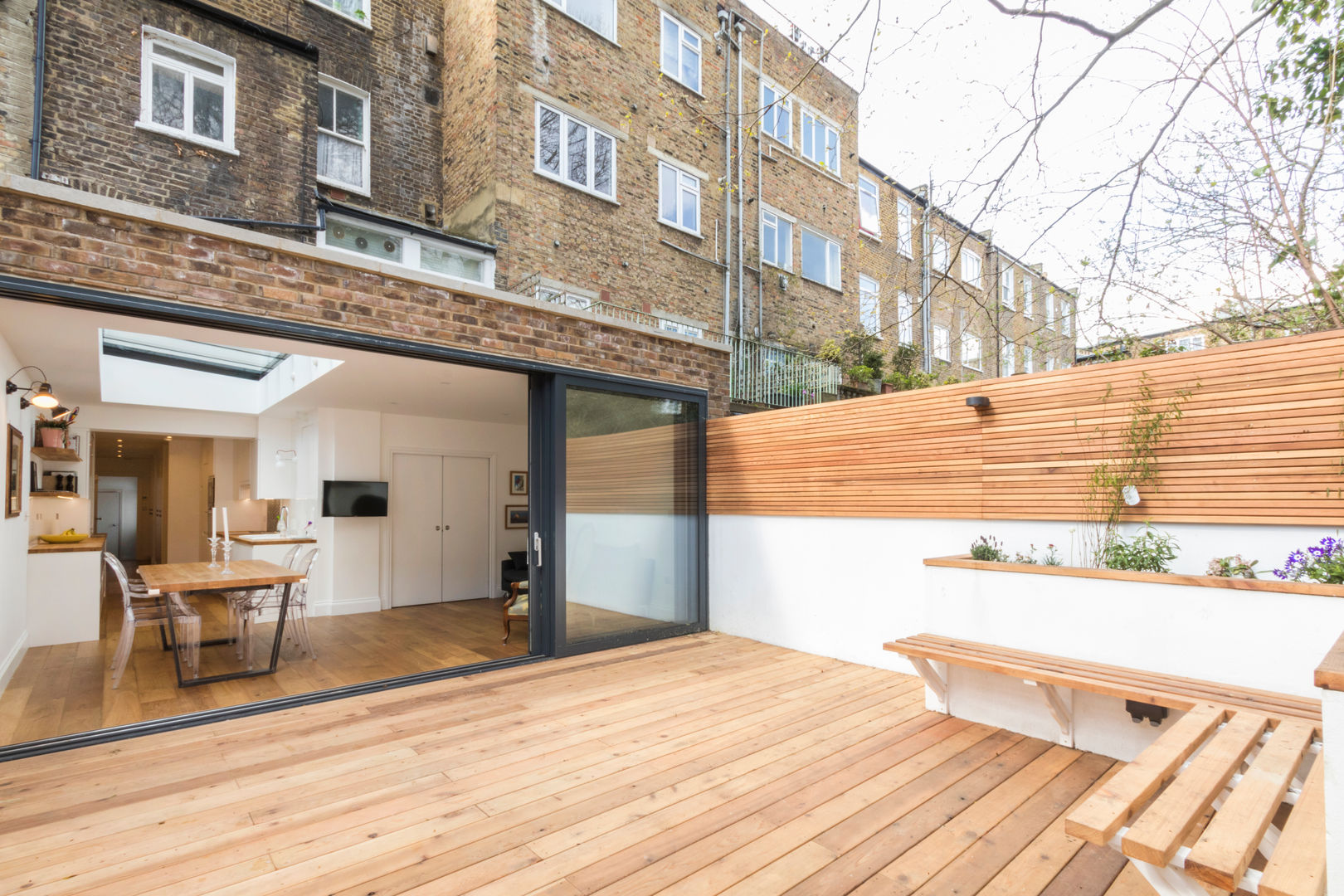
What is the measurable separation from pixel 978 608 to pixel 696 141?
926cm

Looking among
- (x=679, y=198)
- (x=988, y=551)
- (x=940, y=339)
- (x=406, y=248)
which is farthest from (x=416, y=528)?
(x=940, y=339)

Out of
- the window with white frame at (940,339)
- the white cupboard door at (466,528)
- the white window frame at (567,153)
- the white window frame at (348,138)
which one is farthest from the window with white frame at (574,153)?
the window with white frame at (940,339)

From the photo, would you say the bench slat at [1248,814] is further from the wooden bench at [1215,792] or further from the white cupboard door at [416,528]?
the white cupboard door at [416,528]

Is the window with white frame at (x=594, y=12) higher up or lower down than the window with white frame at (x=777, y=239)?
higher up

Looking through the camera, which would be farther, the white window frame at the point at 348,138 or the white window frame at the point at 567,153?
the white window frame at the point at 567,153

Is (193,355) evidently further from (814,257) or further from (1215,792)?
(1215,792)

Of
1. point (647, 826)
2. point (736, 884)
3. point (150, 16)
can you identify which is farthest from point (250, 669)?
point (150, 16)

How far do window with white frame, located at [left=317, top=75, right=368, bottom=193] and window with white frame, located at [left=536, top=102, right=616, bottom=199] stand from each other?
7.83 ft

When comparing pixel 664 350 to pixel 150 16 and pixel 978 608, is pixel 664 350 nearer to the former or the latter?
pixel 978 608

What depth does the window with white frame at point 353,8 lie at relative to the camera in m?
8.94

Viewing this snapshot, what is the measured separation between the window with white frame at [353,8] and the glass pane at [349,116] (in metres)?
1.05

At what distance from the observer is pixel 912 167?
371 cm

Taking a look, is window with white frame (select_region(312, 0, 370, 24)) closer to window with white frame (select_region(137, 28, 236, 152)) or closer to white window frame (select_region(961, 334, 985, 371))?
window with white frame (select_region(137, 28, 236, 152))

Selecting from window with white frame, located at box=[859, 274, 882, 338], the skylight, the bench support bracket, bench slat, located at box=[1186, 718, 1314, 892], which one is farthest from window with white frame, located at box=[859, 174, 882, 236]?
bench slat, located at box=[1186, 718, 1314, 892]
